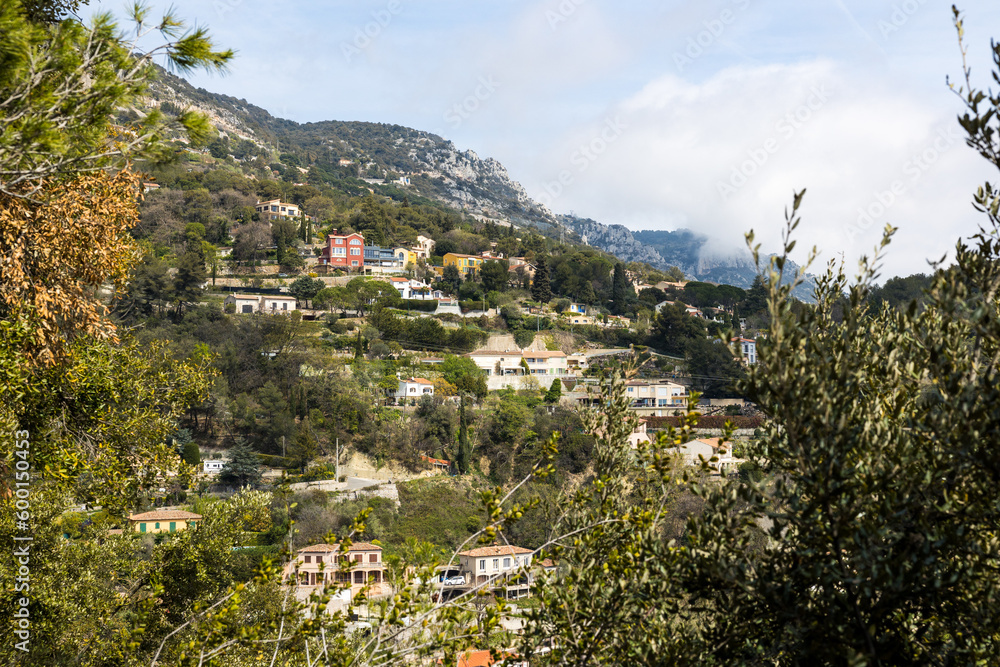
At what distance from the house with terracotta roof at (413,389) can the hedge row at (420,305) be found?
1434 centimetres

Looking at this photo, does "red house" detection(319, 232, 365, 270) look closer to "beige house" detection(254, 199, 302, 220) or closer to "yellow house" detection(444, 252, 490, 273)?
"beige house" detection(254, 199, 302, 220)

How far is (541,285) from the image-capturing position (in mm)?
58281

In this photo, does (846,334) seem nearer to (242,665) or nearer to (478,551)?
(242,665)

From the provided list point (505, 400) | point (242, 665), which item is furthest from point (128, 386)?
point (505, 400)

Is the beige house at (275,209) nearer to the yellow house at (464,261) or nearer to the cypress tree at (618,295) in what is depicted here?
the yellow house at (464,261)

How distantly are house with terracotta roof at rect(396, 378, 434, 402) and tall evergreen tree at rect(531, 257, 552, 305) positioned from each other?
2233 centimetres

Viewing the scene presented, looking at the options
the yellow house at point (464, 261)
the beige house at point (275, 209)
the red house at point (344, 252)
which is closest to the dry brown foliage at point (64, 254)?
the red house at point (344, 252)

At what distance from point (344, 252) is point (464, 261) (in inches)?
473

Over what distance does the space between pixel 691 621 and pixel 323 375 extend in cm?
3412

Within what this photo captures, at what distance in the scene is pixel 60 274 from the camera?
4.82m

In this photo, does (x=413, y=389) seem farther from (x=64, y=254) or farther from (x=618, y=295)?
(x=64, y=254)

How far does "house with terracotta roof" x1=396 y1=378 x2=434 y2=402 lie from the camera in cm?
3741

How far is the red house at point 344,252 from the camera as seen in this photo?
56938 mm

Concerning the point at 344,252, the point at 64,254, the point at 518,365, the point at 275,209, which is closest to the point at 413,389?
the point at 518,365
